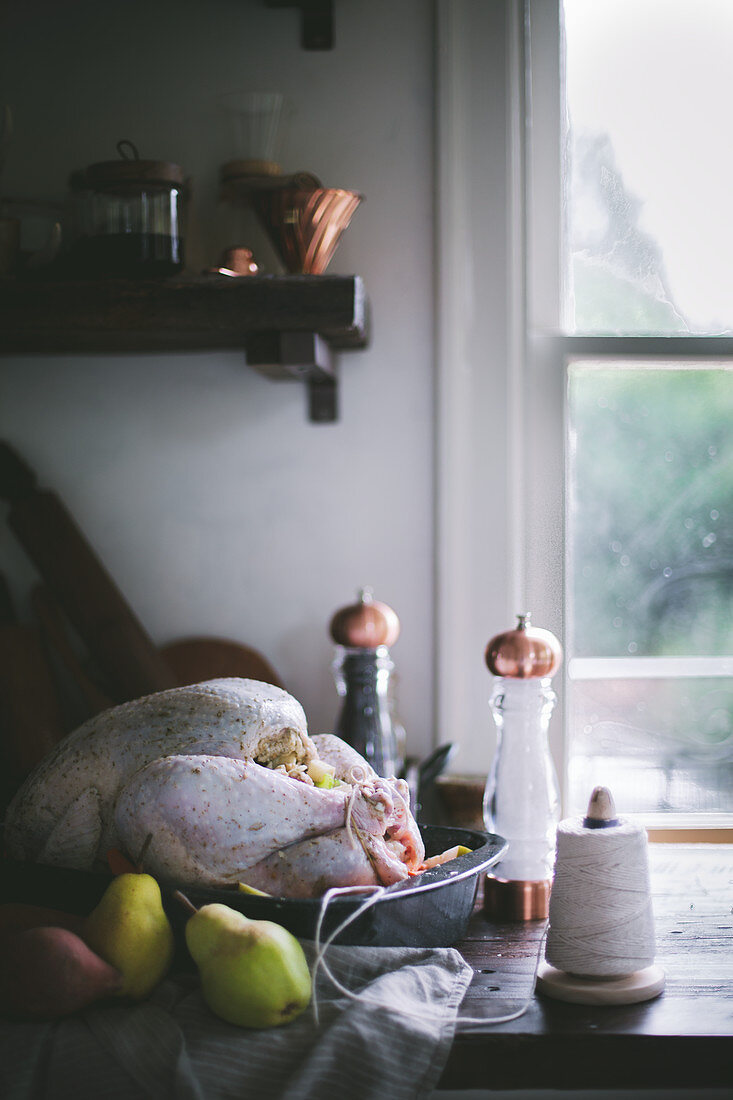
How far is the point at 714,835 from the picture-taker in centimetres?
163

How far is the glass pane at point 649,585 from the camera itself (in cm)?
165

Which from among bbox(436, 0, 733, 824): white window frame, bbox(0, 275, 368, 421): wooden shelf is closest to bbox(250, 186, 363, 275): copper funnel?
bbox(0, 275, 368, 421): wooden shelf

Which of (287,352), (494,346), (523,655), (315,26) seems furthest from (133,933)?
(315,26)

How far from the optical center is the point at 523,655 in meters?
1.27

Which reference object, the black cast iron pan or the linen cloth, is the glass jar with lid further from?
the linen cloth

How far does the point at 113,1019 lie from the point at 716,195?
1.37 meters

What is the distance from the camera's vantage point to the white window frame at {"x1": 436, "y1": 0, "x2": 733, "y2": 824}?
1.56 m

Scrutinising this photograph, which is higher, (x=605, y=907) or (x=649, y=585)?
(x=649, y=585)

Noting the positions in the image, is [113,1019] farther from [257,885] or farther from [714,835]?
[714,835]

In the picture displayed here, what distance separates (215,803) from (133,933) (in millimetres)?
134

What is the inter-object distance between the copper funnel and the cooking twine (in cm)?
82

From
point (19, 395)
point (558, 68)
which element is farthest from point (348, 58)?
point (19, 395)

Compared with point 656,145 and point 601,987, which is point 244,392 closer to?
point 656,145

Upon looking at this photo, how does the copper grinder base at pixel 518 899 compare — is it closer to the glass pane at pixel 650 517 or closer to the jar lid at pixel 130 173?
the glass pane at pixel 650 517
